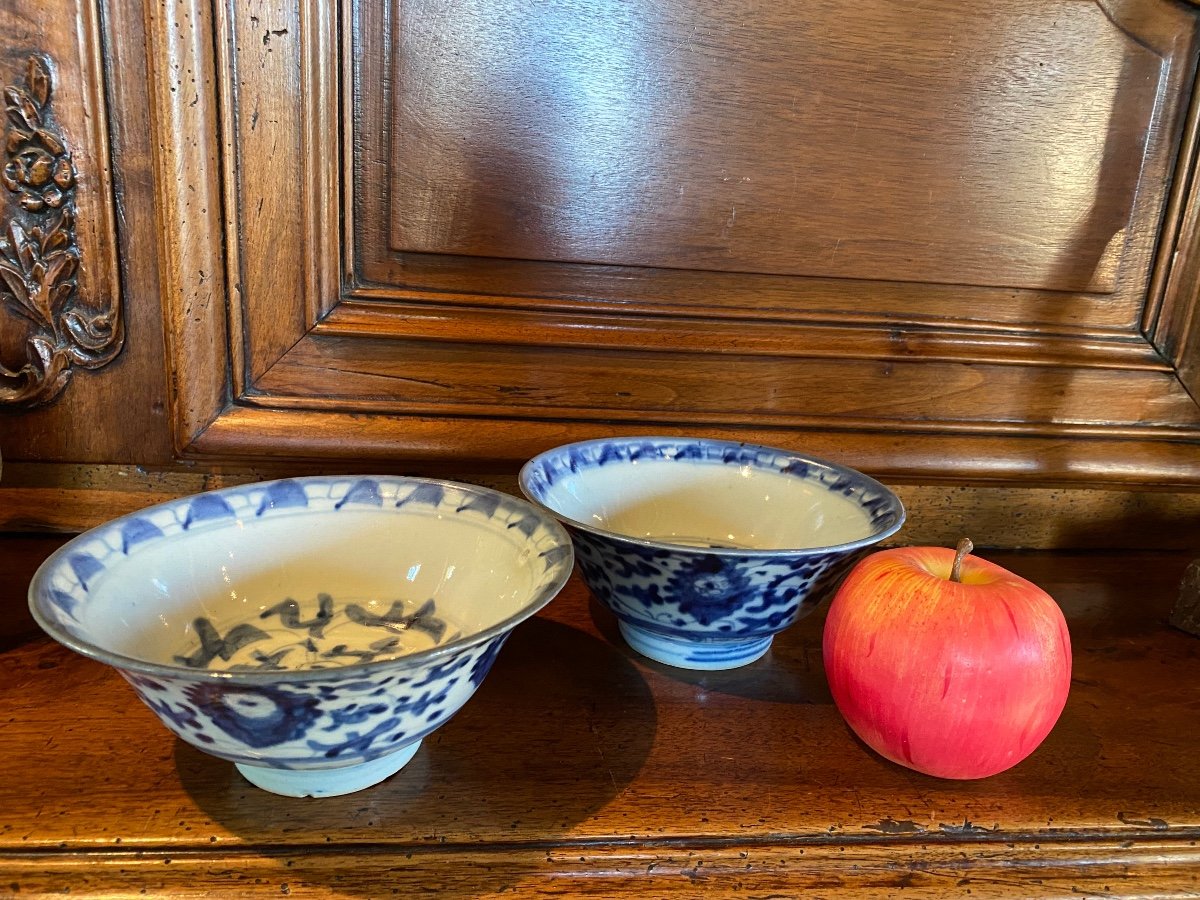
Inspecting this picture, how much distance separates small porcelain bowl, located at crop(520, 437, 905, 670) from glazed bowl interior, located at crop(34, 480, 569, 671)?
0.17 feet

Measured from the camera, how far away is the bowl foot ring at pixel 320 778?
0.33 metres

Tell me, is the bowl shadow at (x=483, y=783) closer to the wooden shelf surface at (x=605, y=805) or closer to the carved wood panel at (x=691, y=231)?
the wooden shelf surface at (x=605, y=805)

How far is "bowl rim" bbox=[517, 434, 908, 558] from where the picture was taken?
0.39 m

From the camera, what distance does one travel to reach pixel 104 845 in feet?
1.02

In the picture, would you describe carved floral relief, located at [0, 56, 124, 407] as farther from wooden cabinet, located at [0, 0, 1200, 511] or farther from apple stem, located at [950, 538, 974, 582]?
apple stem, located at [950, 538, 974, 582]

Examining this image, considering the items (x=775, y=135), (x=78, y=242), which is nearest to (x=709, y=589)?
(x=775, y=135)

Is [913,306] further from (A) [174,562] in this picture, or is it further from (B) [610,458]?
(A) [174,562]

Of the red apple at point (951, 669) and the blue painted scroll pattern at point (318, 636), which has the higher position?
the red apple at point (951, 669)

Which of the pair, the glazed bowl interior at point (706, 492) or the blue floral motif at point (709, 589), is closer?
the blue floral motif at point (709, 589)

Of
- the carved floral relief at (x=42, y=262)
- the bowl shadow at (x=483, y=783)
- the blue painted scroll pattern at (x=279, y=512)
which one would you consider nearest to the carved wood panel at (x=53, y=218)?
the carved floral relief at (x=42, y=262)

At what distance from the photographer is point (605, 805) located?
0.35 metres

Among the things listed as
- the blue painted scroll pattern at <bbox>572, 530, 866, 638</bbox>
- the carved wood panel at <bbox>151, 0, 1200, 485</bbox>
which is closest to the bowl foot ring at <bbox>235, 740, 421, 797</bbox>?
the blue painted scroll pattern at <bbox>572, 530, 866, 638</bbox>

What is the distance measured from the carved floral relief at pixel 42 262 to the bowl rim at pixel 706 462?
1.03 feet

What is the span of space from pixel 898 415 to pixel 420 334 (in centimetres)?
37
